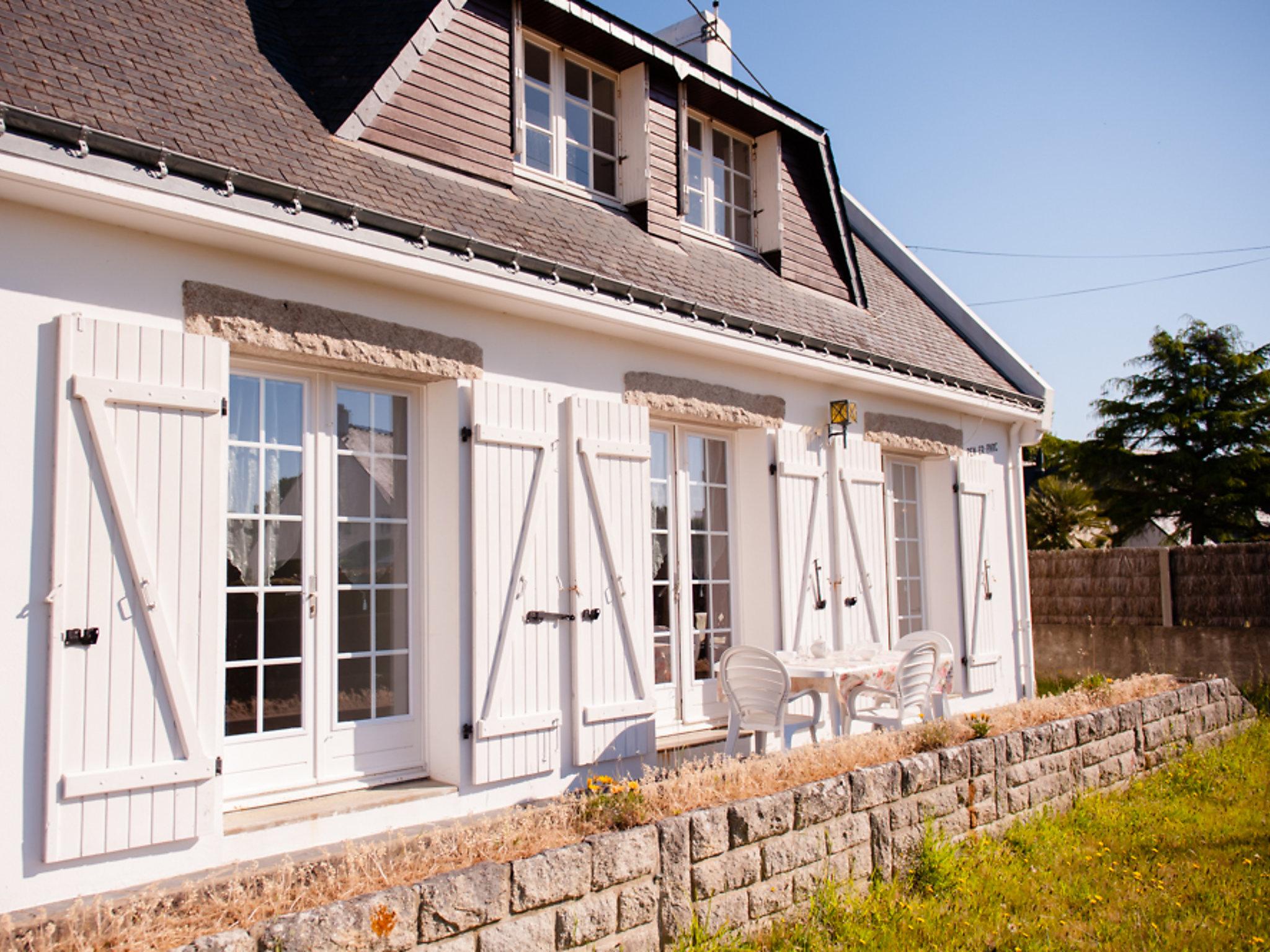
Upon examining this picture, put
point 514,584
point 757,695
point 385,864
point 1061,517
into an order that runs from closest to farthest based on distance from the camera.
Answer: point 385,864 → point 514,584 → point 757,695 → point 1061,517

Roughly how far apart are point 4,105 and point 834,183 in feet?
22.5

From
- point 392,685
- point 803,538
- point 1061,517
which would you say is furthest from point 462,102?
point 1061,517

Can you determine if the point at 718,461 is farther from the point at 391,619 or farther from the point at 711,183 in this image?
the point at 391,619

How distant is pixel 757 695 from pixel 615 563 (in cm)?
119

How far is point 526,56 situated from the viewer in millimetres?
6984

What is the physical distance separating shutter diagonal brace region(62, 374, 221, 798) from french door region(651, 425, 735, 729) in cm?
309

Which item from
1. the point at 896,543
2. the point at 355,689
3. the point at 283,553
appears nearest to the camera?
the point at 283,553

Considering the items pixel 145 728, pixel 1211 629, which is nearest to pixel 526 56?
pixel 145 728

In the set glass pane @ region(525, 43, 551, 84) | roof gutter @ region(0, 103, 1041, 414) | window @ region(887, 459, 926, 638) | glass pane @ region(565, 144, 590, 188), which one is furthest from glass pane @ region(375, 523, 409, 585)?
window @ region(887, 459, 926, 638)

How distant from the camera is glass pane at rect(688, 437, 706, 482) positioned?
283 inches

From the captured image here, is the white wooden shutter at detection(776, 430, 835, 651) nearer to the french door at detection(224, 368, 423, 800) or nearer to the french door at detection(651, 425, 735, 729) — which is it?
the french door at detection(651, 425, 735, 729)

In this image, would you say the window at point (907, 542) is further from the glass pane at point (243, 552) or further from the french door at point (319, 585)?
the glass pane at point (243, 552)

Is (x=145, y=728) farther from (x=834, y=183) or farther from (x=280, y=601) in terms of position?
(x=834, y=183)

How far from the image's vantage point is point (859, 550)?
7.97 m
